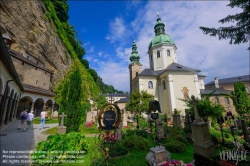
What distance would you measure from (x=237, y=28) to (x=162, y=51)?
72.8ft

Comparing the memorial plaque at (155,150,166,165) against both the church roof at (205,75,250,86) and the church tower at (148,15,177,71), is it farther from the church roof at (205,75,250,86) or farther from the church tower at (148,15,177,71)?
the church roof at (205,75,250,86)

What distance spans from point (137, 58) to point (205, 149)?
3821cm

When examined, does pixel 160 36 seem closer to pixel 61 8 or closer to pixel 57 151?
pixel 61 8

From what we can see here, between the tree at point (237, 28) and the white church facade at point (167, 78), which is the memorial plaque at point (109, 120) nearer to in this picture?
the tree at point (237, 28)

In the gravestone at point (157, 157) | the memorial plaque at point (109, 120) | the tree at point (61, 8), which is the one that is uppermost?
the tree at point (61, 8)

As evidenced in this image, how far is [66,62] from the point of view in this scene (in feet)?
86.0

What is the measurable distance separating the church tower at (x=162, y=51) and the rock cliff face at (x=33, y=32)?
20.3 meters

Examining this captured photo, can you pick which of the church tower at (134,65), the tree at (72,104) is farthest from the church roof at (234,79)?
the tree at (72,104)

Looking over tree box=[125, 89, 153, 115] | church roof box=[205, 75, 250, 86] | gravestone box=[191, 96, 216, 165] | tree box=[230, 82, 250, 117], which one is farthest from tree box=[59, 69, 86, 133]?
church roof box=[205, 75, 250, 86]

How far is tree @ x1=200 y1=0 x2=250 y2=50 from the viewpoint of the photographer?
6058mm

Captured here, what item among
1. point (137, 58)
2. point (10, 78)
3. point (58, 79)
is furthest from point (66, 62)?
point (137, 58)

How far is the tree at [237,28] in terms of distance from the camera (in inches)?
238

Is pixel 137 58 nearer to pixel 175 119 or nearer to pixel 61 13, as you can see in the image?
pixel 61 13

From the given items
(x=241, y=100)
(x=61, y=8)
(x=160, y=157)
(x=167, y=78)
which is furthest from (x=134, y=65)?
(x=160, y=157)
